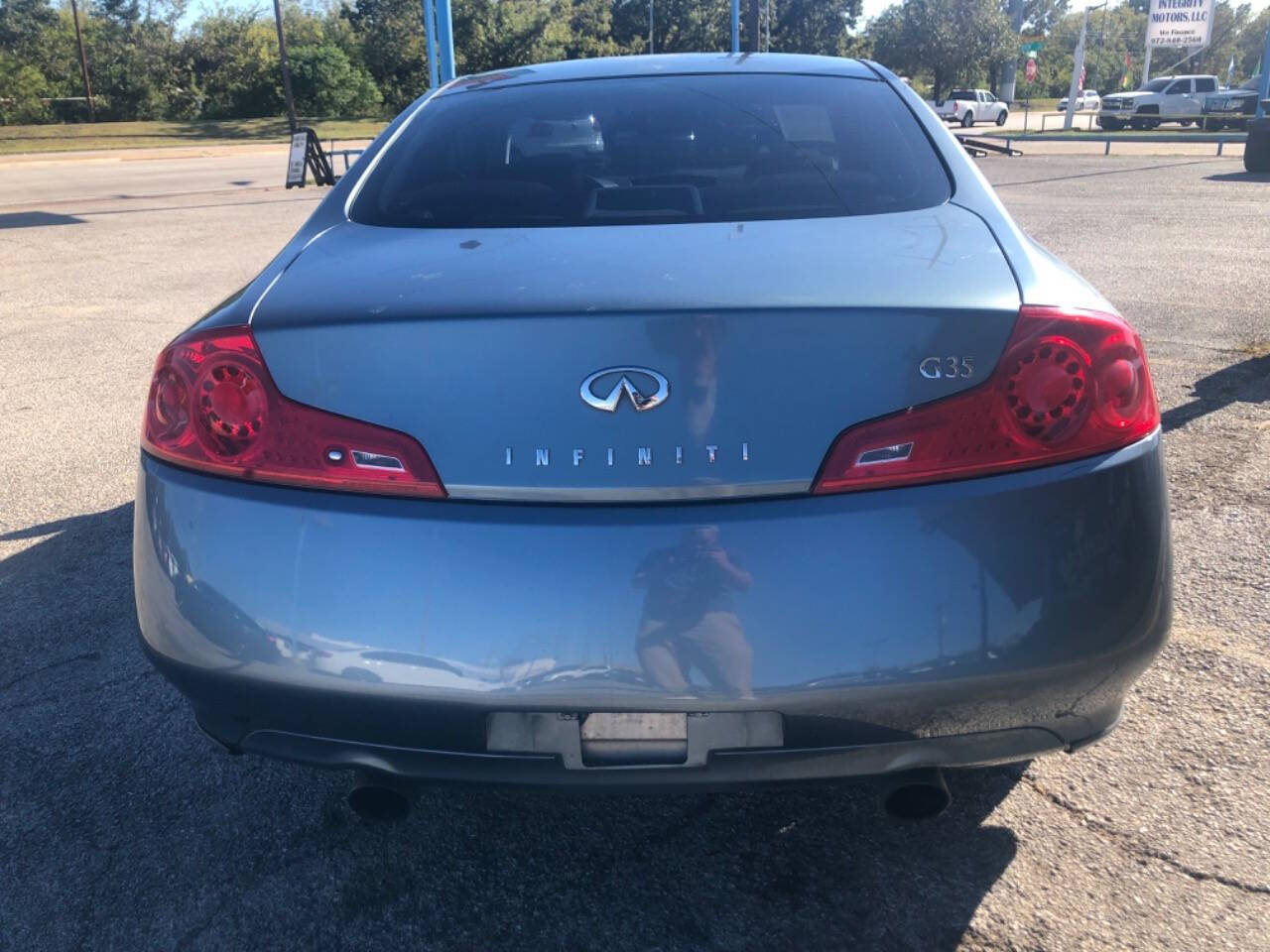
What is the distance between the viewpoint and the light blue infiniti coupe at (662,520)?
1.70 m

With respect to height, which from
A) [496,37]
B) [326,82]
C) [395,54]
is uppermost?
[496,37]

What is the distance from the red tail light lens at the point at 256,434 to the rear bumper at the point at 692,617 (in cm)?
4

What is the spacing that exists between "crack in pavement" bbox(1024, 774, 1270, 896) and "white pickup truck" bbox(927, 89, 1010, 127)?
4679 cm

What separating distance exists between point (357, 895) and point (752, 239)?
1.51 m

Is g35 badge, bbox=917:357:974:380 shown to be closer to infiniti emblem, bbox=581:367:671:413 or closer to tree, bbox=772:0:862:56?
infiniti emblem, bbox=581:367:671:413

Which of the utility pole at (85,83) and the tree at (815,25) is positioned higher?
the tree at (815,25)

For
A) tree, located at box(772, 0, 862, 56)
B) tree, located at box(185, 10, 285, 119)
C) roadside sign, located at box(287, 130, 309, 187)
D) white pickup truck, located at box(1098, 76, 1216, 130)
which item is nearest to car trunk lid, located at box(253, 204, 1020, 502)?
roadside sign, located at box(287, 130, 309, 187)

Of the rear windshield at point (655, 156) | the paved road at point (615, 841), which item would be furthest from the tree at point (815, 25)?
the paved road at point (615, 841)

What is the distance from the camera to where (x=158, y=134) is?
142 feet

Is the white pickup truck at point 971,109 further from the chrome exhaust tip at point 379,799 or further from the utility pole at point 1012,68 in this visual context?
the chrome exhaust tip at point 379,799

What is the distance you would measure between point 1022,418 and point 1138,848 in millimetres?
1059

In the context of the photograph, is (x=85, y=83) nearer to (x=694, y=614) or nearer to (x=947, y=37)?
(x=947, y=37)

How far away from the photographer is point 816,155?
108 inches

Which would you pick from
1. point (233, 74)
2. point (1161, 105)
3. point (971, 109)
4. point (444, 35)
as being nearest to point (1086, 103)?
point (971, 109)
